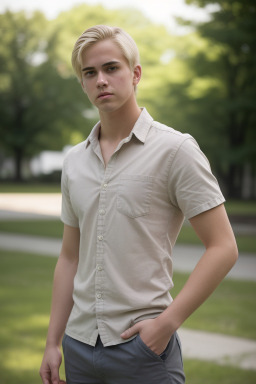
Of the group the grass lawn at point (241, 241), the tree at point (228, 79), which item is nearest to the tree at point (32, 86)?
the tree at point (228, 79)

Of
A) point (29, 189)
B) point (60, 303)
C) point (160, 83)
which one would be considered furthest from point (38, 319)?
point (29, 189)

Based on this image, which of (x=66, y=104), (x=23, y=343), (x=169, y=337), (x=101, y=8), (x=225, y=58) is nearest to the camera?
(x=169, y=337)

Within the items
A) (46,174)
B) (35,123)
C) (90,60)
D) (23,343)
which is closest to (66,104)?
(35,123)

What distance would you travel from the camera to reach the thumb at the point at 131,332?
1904mm

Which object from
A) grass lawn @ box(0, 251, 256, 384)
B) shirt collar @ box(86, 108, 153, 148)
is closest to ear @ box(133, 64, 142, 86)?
shirt collar @ box(86, 108, 153, 148)

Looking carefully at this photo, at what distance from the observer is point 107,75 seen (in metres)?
2.04

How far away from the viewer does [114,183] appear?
79.0 inches

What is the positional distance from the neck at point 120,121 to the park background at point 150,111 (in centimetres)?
326

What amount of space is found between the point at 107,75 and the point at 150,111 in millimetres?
29820

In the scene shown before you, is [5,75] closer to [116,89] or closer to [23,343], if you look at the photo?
[23,343]

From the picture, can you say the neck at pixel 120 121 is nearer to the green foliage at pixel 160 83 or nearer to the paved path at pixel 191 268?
the paved path at pixel 191 268

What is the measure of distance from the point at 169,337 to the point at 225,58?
1091 inches

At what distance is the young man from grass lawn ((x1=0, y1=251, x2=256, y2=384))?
9.86 feet

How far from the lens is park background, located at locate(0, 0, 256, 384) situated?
6.68 m
